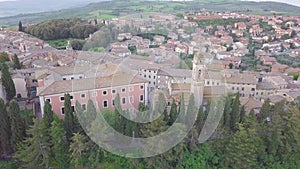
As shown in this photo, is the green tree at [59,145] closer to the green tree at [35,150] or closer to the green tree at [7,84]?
the green tree at [35,150]

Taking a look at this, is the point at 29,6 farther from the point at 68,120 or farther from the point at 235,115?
the point at 235,115

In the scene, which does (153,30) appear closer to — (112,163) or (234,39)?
(112,163)

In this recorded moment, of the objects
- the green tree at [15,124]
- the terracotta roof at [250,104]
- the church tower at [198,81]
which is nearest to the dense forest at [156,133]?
the green tree at [15,124]

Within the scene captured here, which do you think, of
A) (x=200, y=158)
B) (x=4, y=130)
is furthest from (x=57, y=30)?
(x=200, y=158)

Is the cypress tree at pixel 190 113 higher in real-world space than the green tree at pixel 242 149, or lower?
higher

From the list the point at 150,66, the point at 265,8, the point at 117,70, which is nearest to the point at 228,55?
the point at 150,66

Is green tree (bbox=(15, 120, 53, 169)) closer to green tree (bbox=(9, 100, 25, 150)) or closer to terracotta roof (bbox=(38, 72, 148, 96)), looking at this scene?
green tree (bbox=(9, 100, 25, 150))
